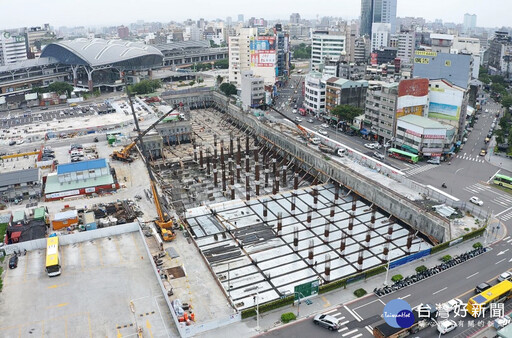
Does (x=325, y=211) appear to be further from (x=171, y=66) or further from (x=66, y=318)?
(x=171, y=66)

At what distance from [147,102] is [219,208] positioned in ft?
182

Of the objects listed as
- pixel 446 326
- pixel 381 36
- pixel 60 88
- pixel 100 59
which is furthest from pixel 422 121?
pixel 381 36

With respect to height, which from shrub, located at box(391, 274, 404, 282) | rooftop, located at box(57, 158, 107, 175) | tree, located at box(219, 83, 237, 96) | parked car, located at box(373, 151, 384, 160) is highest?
tree, located at box(219, 83, 237, 96)

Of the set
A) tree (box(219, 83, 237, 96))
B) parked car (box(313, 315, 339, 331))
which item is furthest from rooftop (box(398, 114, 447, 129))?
tree (box(219, 83, 237, 96))

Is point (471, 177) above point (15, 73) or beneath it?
beneath

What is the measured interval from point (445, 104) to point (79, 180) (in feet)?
204

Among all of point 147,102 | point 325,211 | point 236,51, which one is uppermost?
point 236,51

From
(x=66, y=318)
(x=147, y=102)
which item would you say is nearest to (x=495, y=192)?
(x=66, y=318)

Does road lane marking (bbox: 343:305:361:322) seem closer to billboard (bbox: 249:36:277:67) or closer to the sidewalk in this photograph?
the sidewalk

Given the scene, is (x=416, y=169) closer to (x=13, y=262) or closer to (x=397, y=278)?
(x=397, y=278)

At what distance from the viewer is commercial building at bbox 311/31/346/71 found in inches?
5527

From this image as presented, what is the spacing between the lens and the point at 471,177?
61.6 metres

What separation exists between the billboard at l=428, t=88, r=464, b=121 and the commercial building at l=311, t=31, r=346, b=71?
6588 centimetres

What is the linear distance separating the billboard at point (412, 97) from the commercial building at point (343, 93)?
1949 cm
